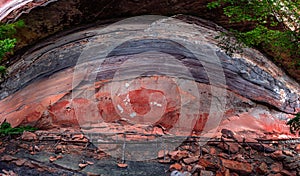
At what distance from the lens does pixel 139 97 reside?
19.7 feet

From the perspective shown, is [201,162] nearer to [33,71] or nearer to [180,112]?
[180,112]

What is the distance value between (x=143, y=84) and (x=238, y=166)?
2575 millimetres

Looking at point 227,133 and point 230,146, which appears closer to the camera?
point 230,146

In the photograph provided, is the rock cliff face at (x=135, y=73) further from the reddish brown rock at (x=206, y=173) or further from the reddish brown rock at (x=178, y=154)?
the reddish brown rock at (x=206, y=173)

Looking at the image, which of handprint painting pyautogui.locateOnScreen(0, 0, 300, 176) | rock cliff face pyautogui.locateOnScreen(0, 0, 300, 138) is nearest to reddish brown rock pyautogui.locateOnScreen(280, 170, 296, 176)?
handprint painting pyautogui.locateOnScreen(0, 0, 300, 176)

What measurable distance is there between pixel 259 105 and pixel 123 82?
3096 millimetres

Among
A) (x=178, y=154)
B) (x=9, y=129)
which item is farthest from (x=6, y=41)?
(x=178, y=154)

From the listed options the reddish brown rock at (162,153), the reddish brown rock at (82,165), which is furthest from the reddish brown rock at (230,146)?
the reddish brown rock at (82,165)

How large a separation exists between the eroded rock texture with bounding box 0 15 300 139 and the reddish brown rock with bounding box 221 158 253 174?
1390 millimetres

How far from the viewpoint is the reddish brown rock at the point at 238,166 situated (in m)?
4.39

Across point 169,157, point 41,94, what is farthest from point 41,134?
point 169,157

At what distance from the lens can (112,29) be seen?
7.71 meters

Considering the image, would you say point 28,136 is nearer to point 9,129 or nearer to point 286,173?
point 9,129

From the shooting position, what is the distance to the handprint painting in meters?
4.73
